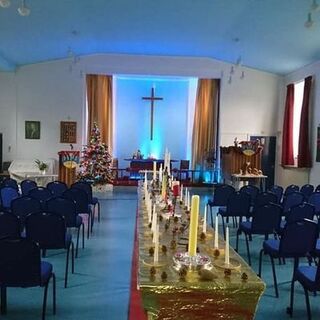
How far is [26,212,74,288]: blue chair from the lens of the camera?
438 cm

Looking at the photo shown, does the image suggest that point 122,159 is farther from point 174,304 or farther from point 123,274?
point 174,304

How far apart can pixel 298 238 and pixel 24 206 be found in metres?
3.40

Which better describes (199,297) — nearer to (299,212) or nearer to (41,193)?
(299,212)

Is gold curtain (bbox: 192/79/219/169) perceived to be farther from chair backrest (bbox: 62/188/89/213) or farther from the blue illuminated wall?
chair backrest (bbox: 62/188/89/213)

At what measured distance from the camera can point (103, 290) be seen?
4.31 meters

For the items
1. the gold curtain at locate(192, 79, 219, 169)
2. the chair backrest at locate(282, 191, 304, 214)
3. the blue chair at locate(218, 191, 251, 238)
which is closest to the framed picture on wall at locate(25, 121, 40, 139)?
the gold curtain at locate(192, 79, 219, 169)

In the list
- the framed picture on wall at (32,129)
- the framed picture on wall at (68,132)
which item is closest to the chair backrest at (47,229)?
the framed picture on wall at (68,132)

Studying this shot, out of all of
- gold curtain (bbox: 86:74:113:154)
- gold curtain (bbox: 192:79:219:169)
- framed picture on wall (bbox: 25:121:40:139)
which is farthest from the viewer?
gold curtain (bbox: 192:79:219:169)

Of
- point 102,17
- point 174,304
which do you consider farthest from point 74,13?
point 174,304

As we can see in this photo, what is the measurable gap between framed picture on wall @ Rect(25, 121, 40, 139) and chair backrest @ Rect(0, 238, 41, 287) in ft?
38.2

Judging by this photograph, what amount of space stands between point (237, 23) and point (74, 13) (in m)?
3.81

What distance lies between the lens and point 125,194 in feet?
41.8

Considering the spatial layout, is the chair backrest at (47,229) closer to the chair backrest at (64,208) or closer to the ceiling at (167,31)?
the chair backrest at (64,208)

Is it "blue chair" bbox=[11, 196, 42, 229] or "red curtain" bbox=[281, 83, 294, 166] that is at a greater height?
"red curtain" bbox=[281, 83, 294, 166]
